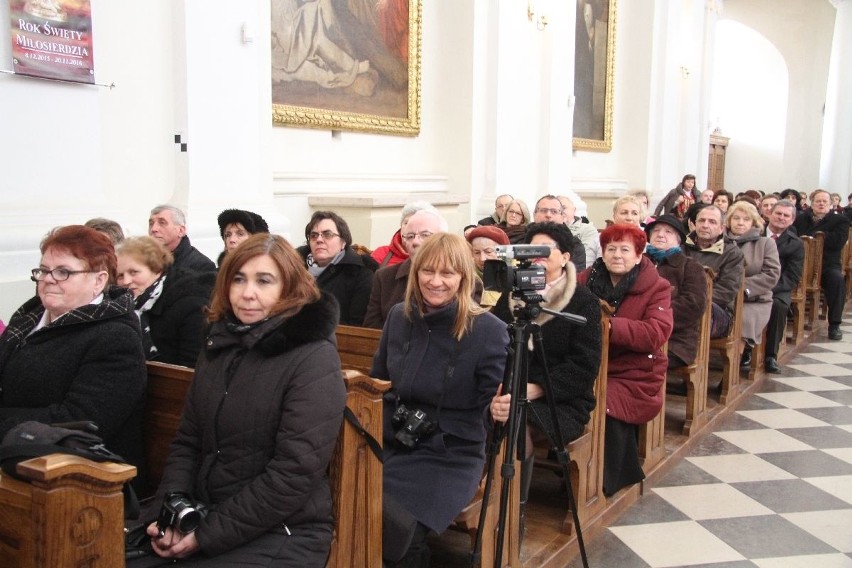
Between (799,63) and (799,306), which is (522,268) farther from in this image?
(799,63)

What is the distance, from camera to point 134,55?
4.83 metres

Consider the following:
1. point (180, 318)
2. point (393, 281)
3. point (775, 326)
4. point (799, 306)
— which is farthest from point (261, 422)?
point (799, 306)

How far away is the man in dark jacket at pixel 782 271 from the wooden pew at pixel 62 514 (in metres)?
6.18

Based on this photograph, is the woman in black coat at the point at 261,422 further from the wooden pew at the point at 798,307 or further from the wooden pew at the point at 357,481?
the wooden pew at the point at 798,307

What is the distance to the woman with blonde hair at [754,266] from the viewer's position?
252 inches

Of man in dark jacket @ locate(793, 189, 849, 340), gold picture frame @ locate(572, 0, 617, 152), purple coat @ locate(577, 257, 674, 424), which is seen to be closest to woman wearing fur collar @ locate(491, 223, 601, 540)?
purple coat @ locate(577, 257, 674, 424)

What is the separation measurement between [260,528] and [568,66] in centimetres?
839

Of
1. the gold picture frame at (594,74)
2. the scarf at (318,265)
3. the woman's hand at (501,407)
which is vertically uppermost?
the gold picture frame at (594,74)

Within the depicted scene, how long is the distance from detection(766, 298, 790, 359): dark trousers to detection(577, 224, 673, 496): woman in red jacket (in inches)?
130

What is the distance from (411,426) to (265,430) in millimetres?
710

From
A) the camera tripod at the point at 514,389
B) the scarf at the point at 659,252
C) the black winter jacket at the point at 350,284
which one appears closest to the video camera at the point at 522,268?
the camera tripod at the point at 514,389

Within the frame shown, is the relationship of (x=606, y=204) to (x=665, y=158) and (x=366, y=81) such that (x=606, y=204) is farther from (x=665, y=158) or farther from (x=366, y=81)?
(x=366, y=81)

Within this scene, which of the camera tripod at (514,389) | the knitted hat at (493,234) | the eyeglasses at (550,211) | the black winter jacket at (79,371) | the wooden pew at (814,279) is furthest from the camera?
the wooden pew at (814,279)

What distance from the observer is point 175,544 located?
2090mm
